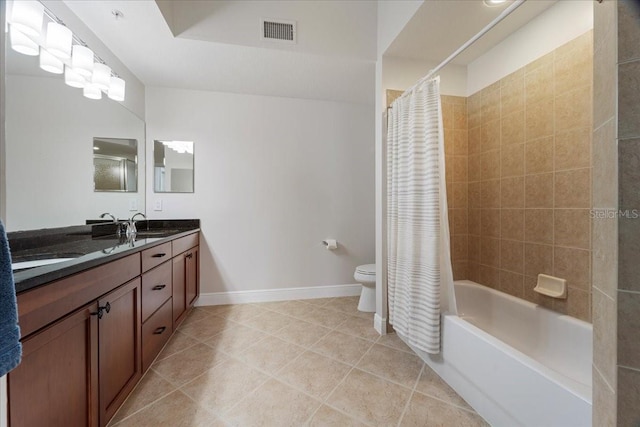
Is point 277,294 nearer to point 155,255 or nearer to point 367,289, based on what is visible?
point 367,289

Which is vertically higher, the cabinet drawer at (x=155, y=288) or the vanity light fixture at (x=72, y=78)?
the vanity light fixture at (x=72, y=78)

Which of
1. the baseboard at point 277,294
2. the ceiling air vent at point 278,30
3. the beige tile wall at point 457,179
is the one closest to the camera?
the ceiling air vent at point 278,30

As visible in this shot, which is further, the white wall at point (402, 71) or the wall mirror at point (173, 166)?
the wall mirror at point (173, 166)

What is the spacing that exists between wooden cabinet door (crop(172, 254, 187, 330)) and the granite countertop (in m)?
0.23

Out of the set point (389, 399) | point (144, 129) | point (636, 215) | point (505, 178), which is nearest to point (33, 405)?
point (389, 399)


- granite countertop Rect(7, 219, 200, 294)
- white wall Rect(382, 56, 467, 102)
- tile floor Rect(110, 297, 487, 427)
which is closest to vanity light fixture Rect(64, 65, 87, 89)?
granite countertop Rect(7, 219, 200, 294)

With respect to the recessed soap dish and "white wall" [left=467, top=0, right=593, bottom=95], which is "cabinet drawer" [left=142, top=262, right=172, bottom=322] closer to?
the recessed soap dish

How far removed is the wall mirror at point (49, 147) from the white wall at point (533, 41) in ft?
9.87

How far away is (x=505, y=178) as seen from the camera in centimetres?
182

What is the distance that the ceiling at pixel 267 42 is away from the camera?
1.55 meters

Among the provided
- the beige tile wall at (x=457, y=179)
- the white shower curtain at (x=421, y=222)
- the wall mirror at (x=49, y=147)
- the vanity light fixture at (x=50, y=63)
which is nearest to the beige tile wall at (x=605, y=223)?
the white shower curtain at (x=421, y=222)

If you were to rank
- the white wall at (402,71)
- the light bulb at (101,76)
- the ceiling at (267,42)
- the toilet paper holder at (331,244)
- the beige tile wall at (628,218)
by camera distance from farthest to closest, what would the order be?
1. the toilet paper holder at (331,244)
2. the white wall at (402,71)
3. the light bulb at (101,76)
4. the ceiling at (267,42)
5. the beige tile wall at (628,218)

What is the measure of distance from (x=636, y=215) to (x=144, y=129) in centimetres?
318

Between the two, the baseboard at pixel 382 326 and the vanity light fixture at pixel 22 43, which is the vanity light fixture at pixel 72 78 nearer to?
the vanity light fixture at pixel 22 43
